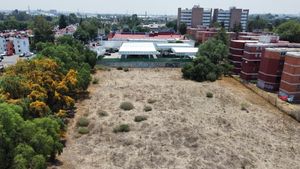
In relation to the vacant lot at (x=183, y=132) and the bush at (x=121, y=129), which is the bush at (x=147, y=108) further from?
the bush at (x=121, y=129)

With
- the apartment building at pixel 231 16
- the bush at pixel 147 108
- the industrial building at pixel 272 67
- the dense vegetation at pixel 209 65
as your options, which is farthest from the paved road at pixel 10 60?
the apartment building at pixel 231 16

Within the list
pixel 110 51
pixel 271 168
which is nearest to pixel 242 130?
pixel 271 168

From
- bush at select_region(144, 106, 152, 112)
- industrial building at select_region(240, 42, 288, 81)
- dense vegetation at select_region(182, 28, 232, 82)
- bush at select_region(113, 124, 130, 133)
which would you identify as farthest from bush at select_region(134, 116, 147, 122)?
industrial building at select_region(240, 42, 288, 81)

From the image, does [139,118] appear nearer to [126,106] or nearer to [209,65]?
[126,106]

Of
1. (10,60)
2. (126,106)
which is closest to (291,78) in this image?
(126,106)

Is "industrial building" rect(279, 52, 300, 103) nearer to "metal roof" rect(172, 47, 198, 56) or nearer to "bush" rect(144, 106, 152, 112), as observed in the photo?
"bush" rect(144, 106, 152, 112)
